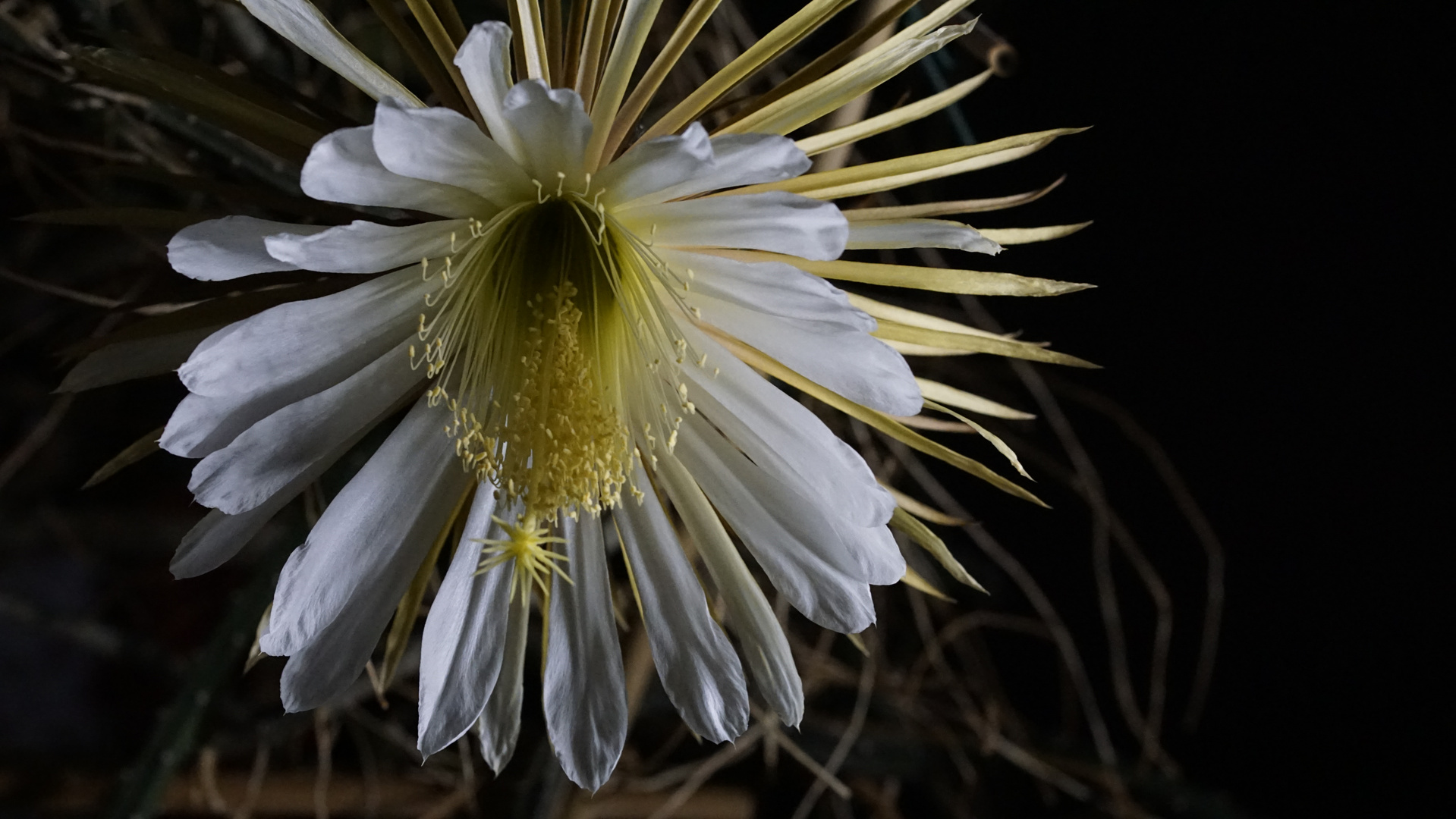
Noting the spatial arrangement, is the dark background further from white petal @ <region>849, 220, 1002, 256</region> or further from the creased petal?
the creased petal

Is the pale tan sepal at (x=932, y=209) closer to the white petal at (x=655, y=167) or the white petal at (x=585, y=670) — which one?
the white petal at (x=655, y=167)

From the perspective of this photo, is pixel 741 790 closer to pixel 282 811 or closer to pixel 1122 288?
pixel 282 811

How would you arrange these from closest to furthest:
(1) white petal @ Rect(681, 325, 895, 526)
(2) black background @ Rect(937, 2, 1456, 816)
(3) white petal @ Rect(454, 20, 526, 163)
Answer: (3) white petal @ Rect(454, 20, 526, 163)
(1) white petal @ Rect(681, 325, 895, 526)
(2) black background @ Rect(937, 2, 1456, 816)

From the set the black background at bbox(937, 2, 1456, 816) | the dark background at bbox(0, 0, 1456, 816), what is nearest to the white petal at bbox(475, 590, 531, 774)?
the dark background at bbox(0, 0, 1456, 816)

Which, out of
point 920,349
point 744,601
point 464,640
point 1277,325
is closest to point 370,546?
point 464,640

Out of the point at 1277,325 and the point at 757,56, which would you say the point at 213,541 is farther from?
the point at 1277,325
